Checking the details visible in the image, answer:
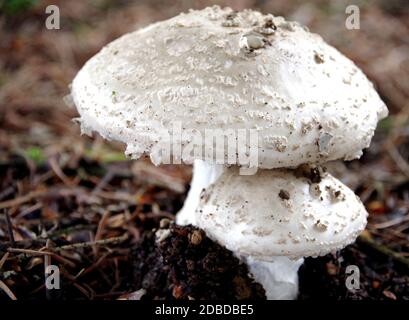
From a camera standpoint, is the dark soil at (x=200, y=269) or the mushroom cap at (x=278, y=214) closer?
the mushroom cap at (x=278, y=214)

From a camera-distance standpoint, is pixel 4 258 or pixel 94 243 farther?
pixel 94 243

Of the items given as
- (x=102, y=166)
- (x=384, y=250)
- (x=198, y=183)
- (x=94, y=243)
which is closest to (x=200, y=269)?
(x=198, y=183)

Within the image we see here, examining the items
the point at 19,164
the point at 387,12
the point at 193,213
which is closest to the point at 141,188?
the point at 19,164

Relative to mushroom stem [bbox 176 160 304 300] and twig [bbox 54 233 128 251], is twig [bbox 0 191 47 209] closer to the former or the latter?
twig [bbox 54 233 128 251]

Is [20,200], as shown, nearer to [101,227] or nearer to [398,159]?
[101,227]

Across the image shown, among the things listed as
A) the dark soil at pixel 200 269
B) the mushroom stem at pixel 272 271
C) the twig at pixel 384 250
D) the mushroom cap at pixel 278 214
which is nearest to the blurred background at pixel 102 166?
A: the twig at pixel 384 250

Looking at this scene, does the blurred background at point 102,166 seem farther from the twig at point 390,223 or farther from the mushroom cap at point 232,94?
the mushroom cap at point 232,94
